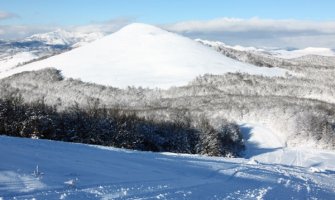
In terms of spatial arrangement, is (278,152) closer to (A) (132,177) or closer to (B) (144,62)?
(A) (132,177)

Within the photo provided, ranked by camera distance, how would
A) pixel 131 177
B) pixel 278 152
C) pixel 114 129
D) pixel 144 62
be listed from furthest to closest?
1. pixel 144 62
2. pixel 278 152
3. pixel 114 129
4. pixel 131 177

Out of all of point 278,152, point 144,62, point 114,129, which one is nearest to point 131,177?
point 114,129

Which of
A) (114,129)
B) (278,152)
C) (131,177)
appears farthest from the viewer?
(278,152)

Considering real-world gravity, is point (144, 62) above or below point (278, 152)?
above

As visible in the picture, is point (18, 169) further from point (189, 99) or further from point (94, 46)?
point (94, 46)

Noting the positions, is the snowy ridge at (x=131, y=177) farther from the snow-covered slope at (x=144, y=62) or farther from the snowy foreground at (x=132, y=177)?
the snow-covered slope at (x=144, y=62)

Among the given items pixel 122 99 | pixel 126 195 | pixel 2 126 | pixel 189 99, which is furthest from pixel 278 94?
pixel 126 195

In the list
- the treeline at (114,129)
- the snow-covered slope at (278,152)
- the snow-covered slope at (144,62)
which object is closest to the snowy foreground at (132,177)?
the treeline at (114,129)
